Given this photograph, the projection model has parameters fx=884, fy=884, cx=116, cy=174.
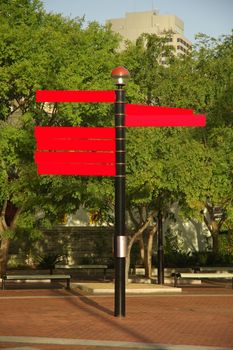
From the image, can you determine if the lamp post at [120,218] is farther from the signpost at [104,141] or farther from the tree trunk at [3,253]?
the tree trunk at [3,253]

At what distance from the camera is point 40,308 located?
21.8 metres

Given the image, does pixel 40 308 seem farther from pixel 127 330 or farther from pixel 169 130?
pixel 169 130

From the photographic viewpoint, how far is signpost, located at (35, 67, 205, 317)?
1967 cm

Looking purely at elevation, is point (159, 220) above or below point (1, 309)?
above

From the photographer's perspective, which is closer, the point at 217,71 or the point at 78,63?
the point at 78,63

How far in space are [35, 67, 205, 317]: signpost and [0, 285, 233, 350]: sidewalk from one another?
1410 mm

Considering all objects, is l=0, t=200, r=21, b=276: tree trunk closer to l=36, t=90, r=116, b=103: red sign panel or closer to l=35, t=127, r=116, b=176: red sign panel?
l=36, t=90, r=116, b=103: red sign panel

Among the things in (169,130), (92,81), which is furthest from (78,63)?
(169,130)

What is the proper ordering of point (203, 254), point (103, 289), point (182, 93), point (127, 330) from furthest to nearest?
point (203, 254) < point (182, 93) < point (103, 289) < point (127, 330)

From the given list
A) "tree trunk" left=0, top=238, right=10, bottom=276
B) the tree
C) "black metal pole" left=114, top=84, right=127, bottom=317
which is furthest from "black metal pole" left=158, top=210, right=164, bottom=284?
"black metal pole" left=114, top=84, right=127, bottom=317

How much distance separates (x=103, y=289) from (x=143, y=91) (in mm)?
13020

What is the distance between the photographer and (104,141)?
20.4m

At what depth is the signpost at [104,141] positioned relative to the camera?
64.5 ft

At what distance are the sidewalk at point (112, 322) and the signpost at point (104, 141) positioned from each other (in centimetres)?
141
